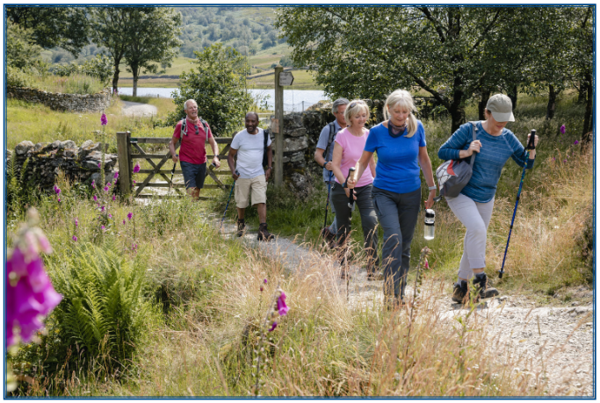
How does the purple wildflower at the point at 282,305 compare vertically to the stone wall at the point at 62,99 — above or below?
below

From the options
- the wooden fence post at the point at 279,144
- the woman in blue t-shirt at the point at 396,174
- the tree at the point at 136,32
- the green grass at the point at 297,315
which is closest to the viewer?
the green grass at the point at 297,315

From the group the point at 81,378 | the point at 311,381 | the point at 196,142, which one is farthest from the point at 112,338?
the point at 196,142

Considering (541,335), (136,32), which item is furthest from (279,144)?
(136,32)

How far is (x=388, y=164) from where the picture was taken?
4.10 m

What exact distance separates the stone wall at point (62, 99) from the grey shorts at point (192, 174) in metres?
16.6

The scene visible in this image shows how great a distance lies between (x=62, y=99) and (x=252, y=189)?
712 inches

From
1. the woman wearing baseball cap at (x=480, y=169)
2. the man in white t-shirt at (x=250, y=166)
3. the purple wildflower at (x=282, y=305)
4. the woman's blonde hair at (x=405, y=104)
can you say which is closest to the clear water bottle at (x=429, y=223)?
the woman wearing baseball cap at (x=480, y=169)

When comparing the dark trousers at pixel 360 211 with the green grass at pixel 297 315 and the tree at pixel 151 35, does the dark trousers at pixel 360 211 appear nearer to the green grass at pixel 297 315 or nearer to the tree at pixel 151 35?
the green grass at pixel 297 315

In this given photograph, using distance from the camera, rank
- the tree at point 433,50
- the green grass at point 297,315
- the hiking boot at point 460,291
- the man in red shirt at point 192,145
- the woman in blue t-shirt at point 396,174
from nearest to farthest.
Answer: the green grass at point 297,315 < the woman in blue t-shirt at point 396,174 < the hiking boot at point 460,291 < the man in red shirt at point 192,145 < the tree at point 433,50

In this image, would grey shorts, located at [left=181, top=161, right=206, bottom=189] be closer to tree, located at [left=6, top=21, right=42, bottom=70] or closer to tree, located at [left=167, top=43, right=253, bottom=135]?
tree, located at [left=167, top=43, right=253, bottom=135]

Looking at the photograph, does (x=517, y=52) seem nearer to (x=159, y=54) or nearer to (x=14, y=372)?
(x=14, y=372)

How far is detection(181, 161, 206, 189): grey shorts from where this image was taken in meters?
7.28

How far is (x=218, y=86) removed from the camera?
1504cm

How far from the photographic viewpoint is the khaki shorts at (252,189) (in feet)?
22.5
